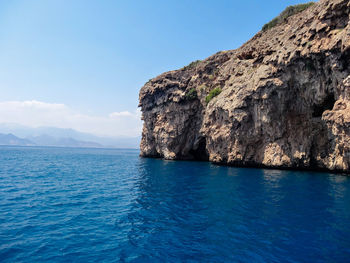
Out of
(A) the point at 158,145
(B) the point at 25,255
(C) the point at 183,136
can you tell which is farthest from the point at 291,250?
(A) the point at 158,145

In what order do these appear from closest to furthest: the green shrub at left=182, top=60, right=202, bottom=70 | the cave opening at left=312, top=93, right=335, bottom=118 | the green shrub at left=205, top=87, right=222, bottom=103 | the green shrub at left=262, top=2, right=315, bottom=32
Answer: the cave opening at left=312, top=93, right=335, bottom=118, the green shrub at left=262, top=2, right=315, bottom=32, the green shrub at left=205, top=87, right=222, bottom=103, the green shrub at left=182, top=60, right=202, bottom=70

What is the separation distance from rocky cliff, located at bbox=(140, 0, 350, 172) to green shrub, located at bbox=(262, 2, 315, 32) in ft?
5.76

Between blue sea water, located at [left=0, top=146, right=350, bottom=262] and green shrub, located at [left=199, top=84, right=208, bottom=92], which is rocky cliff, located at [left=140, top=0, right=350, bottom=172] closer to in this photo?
green shrub, located at [left=199, top=84, right=208, bottom=92]

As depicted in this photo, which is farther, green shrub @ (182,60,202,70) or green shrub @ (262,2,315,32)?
green shrub @ (182,60,202,70)

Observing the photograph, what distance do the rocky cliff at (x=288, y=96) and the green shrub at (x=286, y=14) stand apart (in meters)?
1.76

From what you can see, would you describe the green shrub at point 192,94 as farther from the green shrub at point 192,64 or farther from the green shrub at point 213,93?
the green shrub at point 192,64

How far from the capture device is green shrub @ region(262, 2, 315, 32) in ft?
142

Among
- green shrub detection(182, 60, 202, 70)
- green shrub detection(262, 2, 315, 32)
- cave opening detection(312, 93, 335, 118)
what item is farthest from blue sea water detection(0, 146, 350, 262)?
green shrub detection(182, 60, 202, 70)

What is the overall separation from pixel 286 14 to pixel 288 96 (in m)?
22.8

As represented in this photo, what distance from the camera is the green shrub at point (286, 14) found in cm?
4316

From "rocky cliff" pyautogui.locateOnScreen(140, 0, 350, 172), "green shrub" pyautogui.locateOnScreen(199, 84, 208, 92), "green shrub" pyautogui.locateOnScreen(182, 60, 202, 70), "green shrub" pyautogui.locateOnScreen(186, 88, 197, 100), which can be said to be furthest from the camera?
"green shrub" pyautogui.locateOnScreen(182, 60, 202, 70)

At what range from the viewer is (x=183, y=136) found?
206ft

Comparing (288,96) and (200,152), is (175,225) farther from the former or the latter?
(200,152)

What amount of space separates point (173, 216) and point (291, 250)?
7365 millimetres
